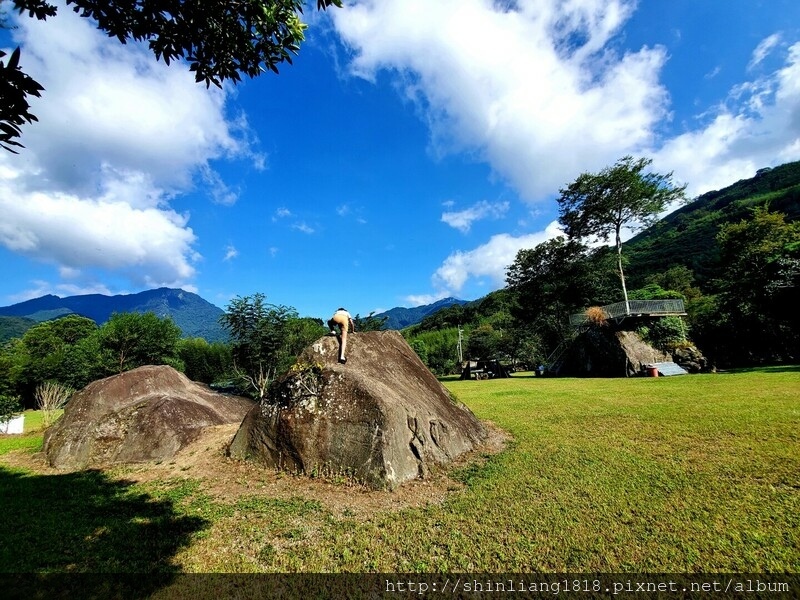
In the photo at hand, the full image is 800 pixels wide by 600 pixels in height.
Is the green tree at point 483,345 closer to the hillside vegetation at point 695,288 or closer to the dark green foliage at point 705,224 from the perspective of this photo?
the hillside vegetation at point 695,288

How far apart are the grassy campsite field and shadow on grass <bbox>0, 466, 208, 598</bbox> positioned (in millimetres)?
27

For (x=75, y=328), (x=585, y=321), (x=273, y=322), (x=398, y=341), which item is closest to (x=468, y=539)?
(x=398, y=341)

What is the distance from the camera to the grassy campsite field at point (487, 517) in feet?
12.0

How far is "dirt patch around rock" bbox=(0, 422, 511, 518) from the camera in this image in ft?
17.2

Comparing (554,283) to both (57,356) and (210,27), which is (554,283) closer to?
(210,27)

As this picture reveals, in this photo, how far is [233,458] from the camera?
23.2 feet

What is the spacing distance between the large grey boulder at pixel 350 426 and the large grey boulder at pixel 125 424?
281 centimetres

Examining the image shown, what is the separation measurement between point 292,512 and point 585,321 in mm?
29150

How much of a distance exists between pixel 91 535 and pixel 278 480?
250cm

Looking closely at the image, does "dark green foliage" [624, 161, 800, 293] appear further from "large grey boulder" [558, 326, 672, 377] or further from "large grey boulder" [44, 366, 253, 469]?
"large grey boulder" [44, 366, 253, 469]

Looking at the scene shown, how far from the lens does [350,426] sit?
20.0 ft

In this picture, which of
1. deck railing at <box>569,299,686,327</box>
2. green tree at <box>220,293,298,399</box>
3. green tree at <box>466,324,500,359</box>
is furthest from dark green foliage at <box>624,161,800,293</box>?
green tree at <box>220,293,298,399</box>

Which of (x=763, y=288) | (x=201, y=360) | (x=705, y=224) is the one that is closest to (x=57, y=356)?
(x=201, y=360)

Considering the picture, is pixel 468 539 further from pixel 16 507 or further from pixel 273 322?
pixel 273 322
